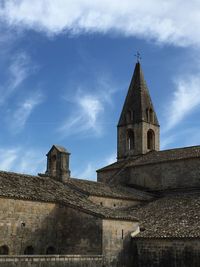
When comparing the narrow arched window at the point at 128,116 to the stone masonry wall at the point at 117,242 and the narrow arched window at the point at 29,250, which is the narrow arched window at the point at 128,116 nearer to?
the stone masonry wall at the point at 117,242

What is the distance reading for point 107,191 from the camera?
3228cm

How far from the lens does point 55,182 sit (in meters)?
29.9

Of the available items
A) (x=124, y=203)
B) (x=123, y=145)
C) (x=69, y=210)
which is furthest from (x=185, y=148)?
(x=69, y=210)

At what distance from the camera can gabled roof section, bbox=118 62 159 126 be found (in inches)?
1636

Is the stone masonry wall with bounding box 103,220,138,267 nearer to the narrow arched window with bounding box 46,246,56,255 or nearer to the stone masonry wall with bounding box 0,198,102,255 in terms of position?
the stone masonry wall with bounding box 0,198,102,255

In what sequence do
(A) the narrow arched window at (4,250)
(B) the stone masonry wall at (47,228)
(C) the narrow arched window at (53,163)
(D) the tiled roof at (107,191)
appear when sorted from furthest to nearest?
(C) the narrow arched window at (53,163)
(D) the tiled roof at (107,191)
(B) the stone masonry wall at (47,228)
(A) the narrow arched window at (4,250)

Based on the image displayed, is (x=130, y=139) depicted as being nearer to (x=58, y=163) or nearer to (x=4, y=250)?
(x=58, y=163)

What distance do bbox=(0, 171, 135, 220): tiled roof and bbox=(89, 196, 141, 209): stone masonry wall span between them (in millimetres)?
1251

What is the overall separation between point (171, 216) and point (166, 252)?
3606mm

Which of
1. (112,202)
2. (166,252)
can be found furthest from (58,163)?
(166,252)

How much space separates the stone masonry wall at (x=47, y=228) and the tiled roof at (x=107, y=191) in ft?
14.6

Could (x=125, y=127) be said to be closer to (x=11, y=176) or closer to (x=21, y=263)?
(x=11, y=176)

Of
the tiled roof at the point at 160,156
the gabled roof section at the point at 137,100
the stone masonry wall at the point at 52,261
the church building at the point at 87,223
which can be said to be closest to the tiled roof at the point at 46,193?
the church building at the point at 87,223

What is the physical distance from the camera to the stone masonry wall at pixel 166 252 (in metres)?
23.9
